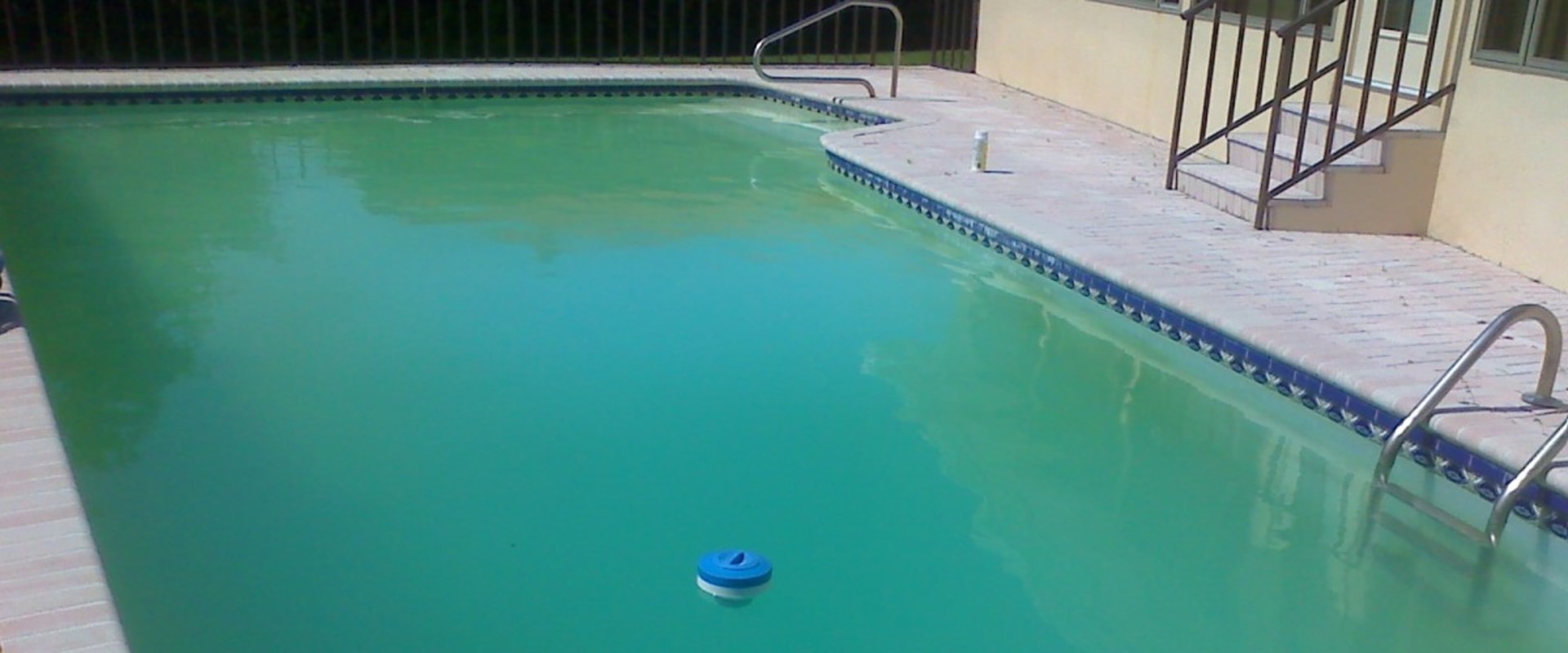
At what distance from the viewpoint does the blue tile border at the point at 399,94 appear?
11.3 meters

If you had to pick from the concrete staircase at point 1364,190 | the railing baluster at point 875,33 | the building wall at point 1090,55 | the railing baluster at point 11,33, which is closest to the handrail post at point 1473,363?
the concrete staircase at point 1364,190

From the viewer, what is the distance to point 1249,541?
4.42 metres

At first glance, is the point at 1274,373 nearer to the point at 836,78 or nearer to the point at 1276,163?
the point at 1276,163

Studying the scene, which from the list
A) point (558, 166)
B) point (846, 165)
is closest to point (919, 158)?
point (846, 165)

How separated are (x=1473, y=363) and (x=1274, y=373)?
1000mm

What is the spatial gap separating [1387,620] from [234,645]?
3.21m

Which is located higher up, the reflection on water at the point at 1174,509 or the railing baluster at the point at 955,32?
the railing baluster at the point at 955,32

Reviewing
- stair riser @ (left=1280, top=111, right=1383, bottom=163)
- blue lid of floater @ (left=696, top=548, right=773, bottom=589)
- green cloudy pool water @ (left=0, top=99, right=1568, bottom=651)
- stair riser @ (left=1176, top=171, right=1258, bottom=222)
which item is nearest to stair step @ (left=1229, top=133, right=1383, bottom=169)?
stair riser @ (left=1280, top=111, right=1383, bottom=163)

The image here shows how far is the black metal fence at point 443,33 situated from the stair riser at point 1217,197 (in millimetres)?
6305

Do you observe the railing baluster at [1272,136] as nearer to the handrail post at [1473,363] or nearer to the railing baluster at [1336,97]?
the railing baluster at [1336,97]

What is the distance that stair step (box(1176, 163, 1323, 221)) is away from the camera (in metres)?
7.14

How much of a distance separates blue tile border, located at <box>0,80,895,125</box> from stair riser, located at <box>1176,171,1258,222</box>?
3.50 metres

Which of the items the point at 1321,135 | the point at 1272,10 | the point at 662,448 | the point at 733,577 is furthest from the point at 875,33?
the point at 733,577

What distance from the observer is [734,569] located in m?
3.96
